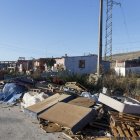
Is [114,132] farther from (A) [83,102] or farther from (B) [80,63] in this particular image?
(B) [80,63]

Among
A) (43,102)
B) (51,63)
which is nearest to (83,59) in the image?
(51,63)

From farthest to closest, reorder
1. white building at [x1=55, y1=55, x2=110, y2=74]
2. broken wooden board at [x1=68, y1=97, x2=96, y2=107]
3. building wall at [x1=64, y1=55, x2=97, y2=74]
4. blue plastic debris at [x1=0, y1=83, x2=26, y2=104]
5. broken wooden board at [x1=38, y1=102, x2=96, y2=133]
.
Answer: building wall at [x1=64, y1=55, x2=97, y2=74]
white building at [x1=55, y1=55, x2=110, y2=74]
blue plastic debris at [x1=0, y1=83, x2=26, y2=104]
broken wooden board at [x1=68, y1=97, x2=96, y2=107]
broken wooden board at [x1=38, y1=102, x2=96, y2=133]

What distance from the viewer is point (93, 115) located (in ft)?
36.0

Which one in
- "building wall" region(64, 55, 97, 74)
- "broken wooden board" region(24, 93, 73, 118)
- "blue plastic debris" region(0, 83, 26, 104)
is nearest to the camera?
"broken wooden board" region(24, 93, 73, 118)

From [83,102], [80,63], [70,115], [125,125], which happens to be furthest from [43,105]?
[80,63]

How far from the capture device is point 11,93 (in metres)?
18.1

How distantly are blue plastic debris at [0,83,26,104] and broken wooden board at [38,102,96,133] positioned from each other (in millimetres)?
5732

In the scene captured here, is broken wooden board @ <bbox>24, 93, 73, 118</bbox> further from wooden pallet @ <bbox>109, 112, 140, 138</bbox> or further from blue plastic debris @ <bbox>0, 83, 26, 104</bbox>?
blue plastic debris @ <bbox>0, 83, 26, 104</bbox>

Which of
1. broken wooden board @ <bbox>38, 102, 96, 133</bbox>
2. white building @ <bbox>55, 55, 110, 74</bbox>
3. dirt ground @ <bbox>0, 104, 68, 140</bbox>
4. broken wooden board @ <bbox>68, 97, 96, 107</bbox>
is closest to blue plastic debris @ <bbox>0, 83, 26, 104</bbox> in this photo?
dirt ground @ <bbox>0, 104, 68, 140</bbox>

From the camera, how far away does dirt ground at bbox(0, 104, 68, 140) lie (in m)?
9.60

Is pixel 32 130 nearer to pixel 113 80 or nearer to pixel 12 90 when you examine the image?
pixel 12 90

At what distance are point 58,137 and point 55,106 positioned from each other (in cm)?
253

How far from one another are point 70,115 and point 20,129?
5.34ft

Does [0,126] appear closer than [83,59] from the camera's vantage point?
Yes
